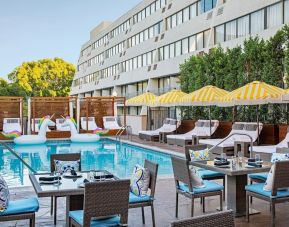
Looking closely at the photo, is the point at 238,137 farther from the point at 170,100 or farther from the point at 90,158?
the point at 90,158

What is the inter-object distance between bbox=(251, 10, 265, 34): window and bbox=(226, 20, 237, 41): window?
1660mm

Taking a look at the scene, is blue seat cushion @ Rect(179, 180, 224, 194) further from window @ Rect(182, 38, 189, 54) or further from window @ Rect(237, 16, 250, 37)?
window @ Rect(182, 38, 189, 54)

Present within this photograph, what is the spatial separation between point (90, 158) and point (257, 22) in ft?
39.8

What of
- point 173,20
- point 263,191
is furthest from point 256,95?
point 173,20

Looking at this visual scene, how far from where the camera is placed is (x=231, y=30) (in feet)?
79.6

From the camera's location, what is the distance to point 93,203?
4367 mm

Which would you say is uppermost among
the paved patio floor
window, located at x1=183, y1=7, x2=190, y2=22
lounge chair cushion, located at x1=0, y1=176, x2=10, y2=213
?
window, located at x1=183, y1=7, x2=190, y2=22

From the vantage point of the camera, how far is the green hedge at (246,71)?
1562 cm

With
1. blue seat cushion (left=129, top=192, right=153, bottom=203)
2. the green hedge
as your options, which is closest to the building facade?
the green hedge

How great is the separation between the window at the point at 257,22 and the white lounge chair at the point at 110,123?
1001 centimetres

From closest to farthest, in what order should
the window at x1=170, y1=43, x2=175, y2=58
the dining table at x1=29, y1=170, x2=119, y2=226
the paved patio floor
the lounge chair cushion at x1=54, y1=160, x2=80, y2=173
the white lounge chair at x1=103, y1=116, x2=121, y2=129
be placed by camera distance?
the dining table at x1=29, y1=170, x2=119, y2=226 → the paved patio floor → the lounge chair cushion at x1=54, y1=160, x2=80, y2=173 → the white lounge chair at x1=103, y1=116, x2=121, y2=129 → the window at x1=170, y1=43, x2=175, y2=58

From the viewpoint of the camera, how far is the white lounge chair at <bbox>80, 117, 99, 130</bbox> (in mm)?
25628

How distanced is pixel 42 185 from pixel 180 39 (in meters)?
27.0

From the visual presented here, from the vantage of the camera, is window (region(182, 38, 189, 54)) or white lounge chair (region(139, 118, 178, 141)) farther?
window (region(182, 38, 189, 54))
